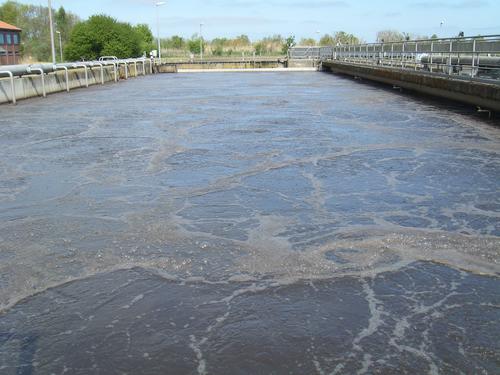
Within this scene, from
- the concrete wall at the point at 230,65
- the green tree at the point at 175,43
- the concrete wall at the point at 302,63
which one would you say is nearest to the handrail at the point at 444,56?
the concrete wall at the point at 302,63

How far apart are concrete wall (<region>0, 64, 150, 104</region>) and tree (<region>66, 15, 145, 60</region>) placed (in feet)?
122

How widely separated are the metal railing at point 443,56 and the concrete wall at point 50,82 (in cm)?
1404

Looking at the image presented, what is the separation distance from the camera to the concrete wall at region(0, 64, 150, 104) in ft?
64.6

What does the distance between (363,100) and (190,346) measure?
17.8 meters

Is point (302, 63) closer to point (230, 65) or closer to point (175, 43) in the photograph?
point (230, 65)

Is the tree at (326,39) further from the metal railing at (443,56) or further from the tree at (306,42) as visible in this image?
the metal railing at (443,56)

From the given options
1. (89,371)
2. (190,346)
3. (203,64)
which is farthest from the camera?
(203,64)

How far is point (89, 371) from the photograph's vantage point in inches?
140

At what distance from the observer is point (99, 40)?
71125 mm

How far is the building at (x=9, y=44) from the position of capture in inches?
2930

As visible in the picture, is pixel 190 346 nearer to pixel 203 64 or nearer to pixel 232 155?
pixel 232 155

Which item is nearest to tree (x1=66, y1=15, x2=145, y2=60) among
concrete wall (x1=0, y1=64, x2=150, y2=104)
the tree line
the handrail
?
the tree line

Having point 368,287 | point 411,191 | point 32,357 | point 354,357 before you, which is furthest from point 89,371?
point 411,191

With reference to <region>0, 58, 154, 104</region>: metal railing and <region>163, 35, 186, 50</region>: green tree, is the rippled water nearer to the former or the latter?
<region>0, 58, 154, 104</region>: metal railing
